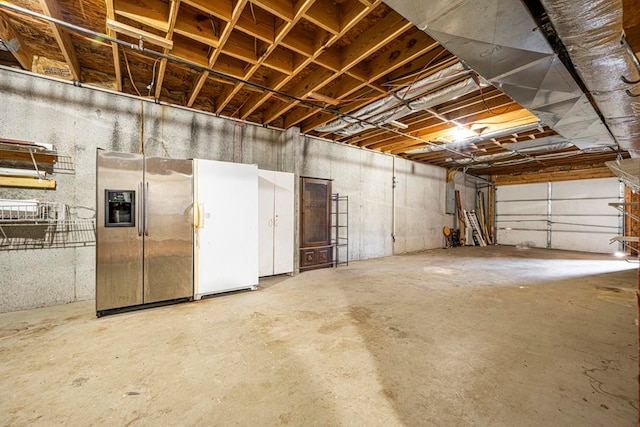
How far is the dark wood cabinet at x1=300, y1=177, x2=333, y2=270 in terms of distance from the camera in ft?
16.4

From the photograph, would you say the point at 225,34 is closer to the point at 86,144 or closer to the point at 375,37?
the point at 375,37

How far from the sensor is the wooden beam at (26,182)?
283 cm

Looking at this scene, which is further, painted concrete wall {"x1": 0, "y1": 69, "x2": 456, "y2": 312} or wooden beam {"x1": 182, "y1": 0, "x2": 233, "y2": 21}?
painted concrete wall {"x1": 0, "y1": 69, "x2": 456, "y2": 312}

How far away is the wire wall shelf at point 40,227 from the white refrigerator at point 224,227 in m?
1.47

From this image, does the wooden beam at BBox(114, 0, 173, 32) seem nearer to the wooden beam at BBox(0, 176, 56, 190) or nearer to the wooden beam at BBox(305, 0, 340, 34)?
the wooden beam at BBox(305, 0, 340, 34)

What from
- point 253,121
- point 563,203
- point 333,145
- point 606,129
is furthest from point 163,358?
point 563,203

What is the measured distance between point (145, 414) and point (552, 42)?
392cm

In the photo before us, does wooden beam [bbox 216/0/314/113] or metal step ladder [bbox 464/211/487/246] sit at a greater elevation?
wooden beam [bbox 216/0/314/113]

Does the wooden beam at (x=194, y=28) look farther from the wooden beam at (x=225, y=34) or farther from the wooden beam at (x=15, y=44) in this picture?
the wooden beam at (x=15, y=44)

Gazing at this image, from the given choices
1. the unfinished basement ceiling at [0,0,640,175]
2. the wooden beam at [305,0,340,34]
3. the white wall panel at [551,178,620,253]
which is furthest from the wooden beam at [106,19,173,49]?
the white wall panel at [551,178,620,253]

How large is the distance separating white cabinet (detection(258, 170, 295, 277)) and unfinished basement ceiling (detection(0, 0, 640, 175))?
116cm

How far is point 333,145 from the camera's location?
5996mm

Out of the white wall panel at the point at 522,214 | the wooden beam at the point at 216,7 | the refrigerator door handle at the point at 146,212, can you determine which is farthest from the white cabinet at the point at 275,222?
the white wall panel at the point at 522,214

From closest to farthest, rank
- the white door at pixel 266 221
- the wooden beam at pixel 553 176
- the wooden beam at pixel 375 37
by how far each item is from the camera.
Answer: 1. the wooden beam at pixel 375 37
2. the white door at pixel 266 221
3. the wooden beam at pixel 553 176
